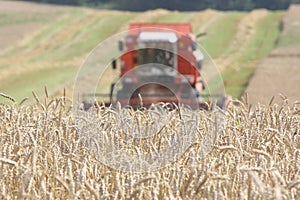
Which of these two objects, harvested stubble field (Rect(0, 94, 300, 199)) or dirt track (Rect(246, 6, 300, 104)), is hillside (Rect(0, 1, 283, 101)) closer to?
dirt track (Rect(246, 6, 300, 104))

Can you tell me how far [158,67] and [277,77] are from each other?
9989 mm

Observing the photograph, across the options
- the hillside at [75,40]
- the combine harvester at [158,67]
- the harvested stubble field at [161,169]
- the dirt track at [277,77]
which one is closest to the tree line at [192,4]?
the hillside at [75,40]

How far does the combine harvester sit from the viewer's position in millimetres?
16375

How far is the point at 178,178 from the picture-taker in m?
4.87

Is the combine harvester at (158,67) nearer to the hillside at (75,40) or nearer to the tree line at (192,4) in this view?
the hillside at (75,40)

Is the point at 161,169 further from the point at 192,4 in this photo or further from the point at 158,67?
the point at 192,4

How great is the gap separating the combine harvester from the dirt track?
7.07ft

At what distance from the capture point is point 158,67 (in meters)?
16.8

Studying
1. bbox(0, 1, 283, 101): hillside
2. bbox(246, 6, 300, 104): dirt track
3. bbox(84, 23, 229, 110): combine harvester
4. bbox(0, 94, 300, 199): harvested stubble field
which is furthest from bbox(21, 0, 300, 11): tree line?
bbox(0, 94, 300, 199): harvested stubble field

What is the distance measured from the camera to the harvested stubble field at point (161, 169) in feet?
14.9

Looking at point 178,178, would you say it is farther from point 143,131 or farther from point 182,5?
point 182,5

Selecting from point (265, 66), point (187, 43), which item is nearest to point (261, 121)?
point (187, 43)

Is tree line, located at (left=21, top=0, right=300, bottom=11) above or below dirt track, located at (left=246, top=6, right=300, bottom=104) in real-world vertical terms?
above

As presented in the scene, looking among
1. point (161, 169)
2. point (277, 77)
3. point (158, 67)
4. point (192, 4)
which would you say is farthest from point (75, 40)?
point (192, 4)
